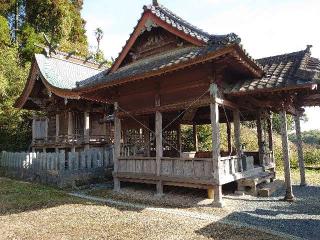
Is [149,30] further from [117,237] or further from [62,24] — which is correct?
Answer: [62,24]

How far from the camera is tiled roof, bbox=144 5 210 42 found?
10.2m

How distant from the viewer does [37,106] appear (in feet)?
70.1

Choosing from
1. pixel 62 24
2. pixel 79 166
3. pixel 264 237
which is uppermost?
pixel 62 24

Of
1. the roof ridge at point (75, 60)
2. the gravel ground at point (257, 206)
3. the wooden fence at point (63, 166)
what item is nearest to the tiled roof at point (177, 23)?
the gravel ground at point (257, 206)

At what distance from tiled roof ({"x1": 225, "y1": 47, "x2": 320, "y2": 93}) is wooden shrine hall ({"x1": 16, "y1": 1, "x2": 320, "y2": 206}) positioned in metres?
0.03

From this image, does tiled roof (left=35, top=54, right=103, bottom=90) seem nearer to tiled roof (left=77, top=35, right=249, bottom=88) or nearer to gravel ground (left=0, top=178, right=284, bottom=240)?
tiled roof (left=77, top=35, right=249, bottom=88)

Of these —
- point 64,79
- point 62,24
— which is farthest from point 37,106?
point 62,24

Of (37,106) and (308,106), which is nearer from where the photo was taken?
(308,106)

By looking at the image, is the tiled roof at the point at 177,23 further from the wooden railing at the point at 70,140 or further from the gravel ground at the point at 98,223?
the wooden railing at the point at 70,140

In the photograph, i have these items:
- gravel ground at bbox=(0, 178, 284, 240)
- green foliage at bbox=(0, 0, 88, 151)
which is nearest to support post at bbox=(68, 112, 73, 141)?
gravel ground at bbox=(0, 178, 284, 240)

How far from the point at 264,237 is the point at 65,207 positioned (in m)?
5.97

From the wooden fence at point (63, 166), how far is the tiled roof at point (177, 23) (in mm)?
7268

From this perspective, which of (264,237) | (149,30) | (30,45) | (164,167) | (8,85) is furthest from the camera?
(30,45)

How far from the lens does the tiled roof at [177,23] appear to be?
1021cm
